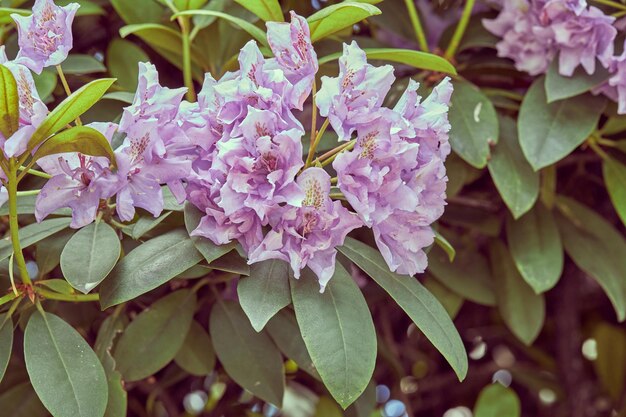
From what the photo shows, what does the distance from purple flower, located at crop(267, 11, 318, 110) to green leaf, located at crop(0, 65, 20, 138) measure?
23 cm

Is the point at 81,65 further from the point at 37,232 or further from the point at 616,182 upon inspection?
the point at 616,182

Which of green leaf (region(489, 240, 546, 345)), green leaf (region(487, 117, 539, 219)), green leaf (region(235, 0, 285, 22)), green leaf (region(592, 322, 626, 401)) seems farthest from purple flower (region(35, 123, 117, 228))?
green leaf (region(592, 322, 626, 401))

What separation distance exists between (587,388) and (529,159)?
634 millimetres

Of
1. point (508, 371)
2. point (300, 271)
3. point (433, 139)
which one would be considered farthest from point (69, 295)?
point (508, 371)

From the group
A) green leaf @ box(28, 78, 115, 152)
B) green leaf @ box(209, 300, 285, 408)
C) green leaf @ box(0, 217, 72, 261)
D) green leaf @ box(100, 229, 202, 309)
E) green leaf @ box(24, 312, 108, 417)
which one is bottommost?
green leaf @ box(209, 300, 285, 408)

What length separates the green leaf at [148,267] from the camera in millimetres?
842

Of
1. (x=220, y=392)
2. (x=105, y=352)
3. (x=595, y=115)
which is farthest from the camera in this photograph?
(x=220, y=392)

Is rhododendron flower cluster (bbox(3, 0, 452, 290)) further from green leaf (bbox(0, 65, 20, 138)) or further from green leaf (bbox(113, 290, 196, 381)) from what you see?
green leaf (bbox(113, 290, 196, 381))

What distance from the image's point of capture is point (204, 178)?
0.84 metres

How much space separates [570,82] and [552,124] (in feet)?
0.18

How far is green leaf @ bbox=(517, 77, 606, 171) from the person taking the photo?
3.61 feet

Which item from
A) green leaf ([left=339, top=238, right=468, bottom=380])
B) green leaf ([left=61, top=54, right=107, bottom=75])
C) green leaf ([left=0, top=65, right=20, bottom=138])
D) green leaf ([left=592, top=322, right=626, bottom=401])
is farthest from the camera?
green leaf ([left=592, top=322, right=626, bottom=401])

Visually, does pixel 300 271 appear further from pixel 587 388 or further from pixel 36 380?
pixel 587 388

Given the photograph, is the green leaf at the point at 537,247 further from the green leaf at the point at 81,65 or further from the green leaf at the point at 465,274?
the green leaf at the point at 81,65
